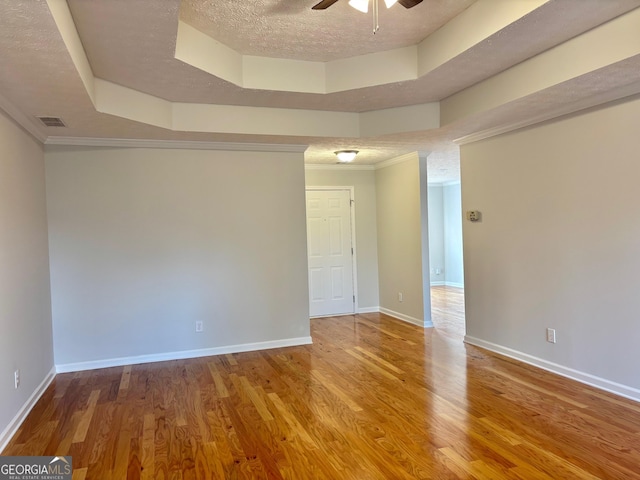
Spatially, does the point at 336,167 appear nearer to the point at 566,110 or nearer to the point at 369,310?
the point at 369,310

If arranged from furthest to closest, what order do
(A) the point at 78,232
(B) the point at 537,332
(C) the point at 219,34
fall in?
(A) the point at 78,232
(B) the point at 537,332
(C) the point at 219,34

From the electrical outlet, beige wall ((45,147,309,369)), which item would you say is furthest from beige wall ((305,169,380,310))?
the electrical outlet

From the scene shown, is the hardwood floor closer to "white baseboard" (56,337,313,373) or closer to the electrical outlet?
"white baseboard" (56,337,313,373)

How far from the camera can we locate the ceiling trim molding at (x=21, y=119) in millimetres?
2928

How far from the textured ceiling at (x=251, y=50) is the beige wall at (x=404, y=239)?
164cm

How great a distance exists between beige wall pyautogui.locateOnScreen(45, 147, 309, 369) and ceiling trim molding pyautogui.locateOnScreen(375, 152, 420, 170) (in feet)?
5.43

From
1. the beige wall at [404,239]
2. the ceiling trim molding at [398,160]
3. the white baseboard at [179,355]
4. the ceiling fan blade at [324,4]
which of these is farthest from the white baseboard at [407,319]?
the ceiling fan blade at [324,4]

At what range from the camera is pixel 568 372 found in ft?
12.0

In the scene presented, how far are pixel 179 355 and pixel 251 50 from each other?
317cm

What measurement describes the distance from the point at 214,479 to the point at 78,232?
10.0 ft

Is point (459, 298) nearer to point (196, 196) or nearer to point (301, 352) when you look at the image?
point (301, 352)

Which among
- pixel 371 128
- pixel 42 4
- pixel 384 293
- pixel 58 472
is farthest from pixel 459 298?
pixel 42 4

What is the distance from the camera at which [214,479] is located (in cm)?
231

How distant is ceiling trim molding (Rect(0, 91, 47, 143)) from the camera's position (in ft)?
9.61
